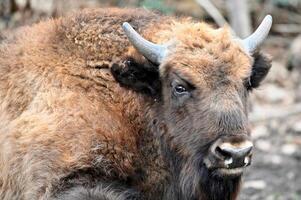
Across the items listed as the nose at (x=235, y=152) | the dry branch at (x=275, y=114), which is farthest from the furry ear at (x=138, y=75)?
the dry branch at (x=275, y=114)

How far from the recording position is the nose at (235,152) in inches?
286

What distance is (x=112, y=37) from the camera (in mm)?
8438

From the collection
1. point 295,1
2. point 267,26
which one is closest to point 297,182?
point 267,26

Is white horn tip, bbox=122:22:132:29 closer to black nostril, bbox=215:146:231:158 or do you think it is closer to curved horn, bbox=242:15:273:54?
curved horn, bbox=242:15:273:54

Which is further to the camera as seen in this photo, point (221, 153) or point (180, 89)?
→ point (180, 89)

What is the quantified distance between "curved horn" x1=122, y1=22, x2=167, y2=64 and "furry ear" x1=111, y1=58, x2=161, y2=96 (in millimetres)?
99

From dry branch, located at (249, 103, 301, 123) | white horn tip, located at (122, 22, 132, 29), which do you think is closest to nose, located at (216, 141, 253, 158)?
white horn tip, located at (122, 22, 132, 29)

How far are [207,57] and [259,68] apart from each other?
88 cm

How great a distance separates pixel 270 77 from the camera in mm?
16156

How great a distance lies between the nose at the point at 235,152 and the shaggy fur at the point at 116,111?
13 centimetres

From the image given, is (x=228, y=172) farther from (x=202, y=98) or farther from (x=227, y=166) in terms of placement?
(x=202, y=98)

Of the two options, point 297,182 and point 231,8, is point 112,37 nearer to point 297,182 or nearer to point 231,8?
point 297,182

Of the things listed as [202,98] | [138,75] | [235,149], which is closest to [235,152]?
[235,149]

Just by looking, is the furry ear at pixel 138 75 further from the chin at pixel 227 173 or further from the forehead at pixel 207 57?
the chin at pixel 227 173
